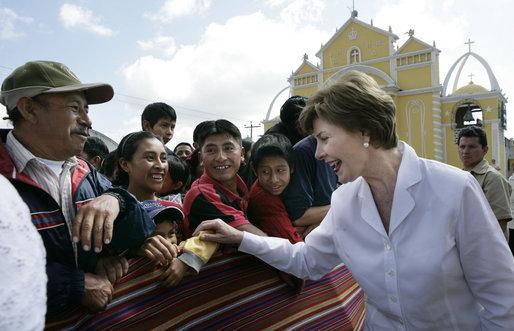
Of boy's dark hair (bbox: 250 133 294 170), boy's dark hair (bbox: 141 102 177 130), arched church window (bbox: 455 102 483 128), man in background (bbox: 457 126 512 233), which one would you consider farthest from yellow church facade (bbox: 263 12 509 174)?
boy's dark hair (bbox: 250 133 294 170)

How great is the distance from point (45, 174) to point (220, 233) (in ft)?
3.00

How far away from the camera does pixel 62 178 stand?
64.8 inches

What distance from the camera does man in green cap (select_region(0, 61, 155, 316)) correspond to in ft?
4.58

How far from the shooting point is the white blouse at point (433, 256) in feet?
5.03

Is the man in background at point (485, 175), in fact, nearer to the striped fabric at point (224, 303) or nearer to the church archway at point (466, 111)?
the striped fabric at point (224, 303)

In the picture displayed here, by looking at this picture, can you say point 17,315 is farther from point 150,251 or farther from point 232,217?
point 232,217

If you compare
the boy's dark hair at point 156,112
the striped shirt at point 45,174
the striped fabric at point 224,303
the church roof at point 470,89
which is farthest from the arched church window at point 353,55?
the striped shirt at point 45,174

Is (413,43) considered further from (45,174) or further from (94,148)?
(45,174)

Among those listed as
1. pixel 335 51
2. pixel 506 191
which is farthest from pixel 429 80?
pixel 506 191

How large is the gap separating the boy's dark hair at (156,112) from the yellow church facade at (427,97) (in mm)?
21210

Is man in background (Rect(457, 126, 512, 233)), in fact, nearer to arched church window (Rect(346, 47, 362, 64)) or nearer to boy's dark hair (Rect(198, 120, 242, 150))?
boy's dark hair (Rect(198, 120, 242, 150))

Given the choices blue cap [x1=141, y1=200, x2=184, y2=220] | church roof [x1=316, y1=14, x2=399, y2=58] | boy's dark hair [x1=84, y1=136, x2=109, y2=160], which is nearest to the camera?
blue cap [x1=141, y1=200, x2=184, y2=220]

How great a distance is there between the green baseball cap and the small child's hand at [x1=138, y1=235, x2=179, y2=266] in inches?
32.4

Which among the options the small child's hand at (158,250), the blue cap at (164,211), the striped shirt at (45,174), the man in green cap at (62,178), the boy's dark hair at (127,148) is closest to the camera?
the man in green cap at (62,178)
